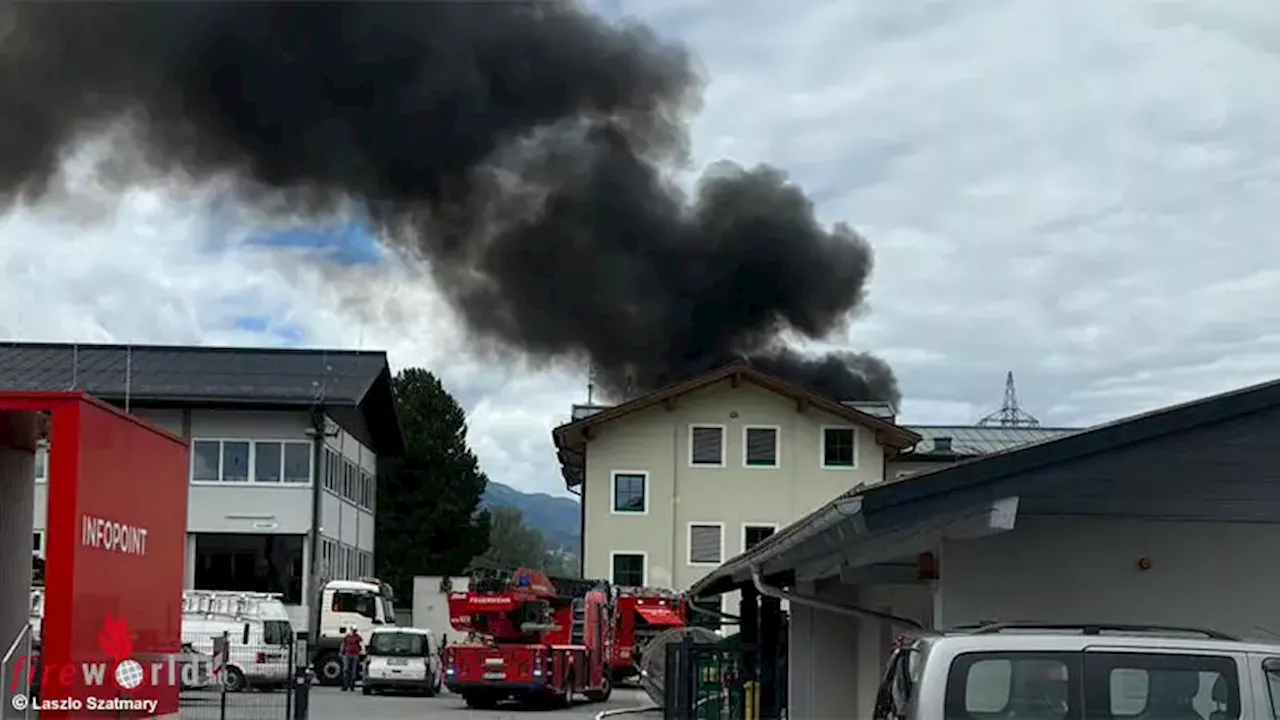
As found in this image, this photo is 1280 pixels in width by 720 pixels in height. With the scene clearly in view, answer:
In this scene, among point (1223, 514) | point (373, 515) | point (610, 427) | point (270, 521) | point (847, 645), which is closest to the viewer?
point (1223, 514)

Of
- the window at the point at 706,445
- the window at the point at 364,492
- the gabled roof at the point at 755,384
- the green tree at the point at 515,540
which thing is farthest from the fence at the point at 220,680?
the green tree at the point at 515,540

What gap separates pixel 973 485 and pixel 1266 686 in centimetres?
210

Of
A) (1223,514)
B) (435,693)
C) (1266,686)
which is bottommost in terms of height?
(435,693)

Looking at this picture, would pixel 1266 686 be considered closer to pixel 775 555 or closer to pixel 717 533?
pixel 775 555

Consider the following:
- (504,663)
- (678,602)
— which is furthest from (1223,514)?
(678,602)

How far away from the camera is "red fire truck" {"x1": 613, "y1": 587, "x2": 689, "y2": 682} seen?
37000mm

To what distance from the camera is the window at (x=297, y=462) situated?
4700 centimetres

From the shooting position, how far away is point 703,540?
48906mm

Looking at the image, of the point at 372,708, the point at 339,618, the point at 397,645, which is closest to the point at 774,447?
the point at 339,618

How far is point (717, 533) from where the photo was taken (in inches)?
1921

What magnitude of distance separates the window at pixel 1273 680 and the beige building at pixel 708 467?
1621 inches

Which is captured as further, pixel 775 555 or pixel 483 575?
pixel 483 575

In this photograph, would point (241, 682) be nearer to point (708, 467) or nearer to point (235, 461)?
point (235, 461)

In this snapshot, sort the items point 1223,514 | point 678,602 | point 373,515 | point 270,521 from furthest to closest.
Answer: point 373,515
point 270,521
point 678,602
point 1223,514
